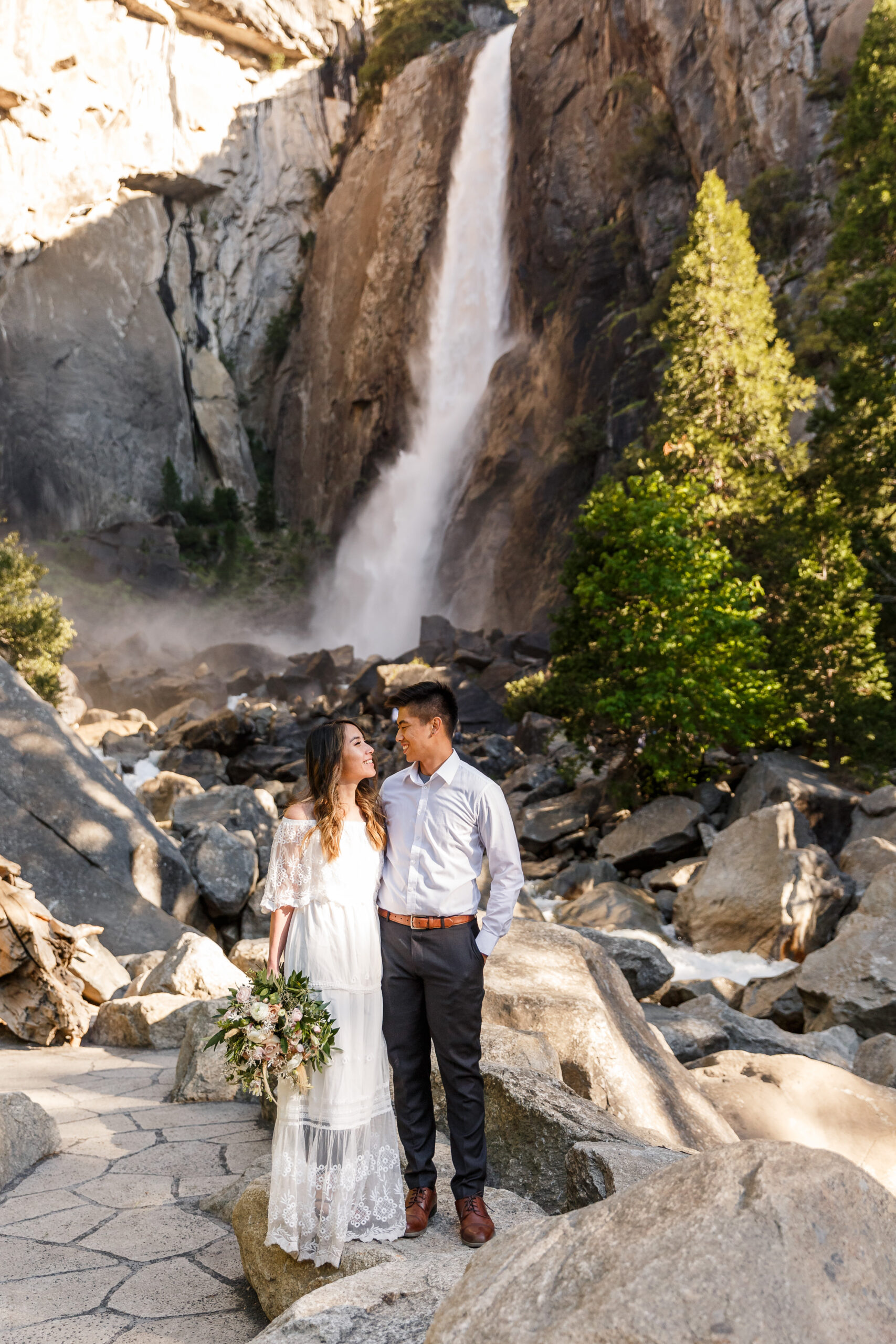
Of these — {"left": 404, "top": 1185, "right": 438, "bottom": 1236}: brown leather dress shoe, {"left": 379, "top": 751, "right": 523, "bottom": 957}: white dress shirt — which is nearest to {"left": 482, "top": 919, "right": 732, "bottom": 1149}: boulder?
{"left": 404, "top": 1185, "right": 438, "bottom": 1236}: brown leather dress shoe

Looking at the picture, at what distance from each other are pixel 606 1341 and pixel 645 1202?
12.2 inches

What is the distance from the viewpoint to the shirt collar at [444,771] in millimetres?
2982

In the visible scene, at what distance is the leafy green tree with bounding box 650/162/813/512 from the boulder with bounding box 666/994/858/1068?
11.0m

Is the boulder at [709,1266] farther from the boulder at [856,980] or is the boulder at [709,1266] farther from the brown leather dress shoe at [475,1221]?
the boulder at [856,980]

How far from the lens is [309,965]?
2834 mm

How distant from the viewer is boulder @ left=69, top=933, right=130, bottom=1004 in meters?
6.66

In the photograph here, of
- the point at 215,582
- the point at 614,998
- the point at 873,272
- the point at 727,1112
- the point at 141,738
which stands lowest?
the point at 727,1112

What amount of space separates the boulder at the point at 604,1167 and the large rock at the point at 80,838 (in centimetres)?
596

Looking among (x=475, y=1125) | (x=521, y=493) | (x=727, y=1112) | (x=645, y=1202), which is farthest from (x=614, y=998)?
(x=521, y=493)

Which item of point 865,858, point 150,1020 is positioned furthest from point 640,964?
point 150,1020

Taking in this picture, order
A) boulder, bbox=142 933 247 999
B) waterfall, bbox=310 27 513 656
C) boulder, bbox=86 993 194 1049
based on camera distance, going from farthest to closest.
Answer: waterfall, bbox=310 27 513 656
boulder, bbox=142 933 247 999
boulder, bbox=86 993 194 1049

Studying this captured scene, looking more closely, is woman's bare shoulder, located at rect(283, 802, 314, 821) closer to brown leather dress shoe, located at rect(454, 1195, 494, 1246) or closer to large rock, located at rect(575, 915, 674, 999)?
brown leather dress shoe, located at rect(454, 1195, 494, 1246)

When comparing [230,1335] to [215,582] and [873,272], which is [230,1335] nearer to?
[873,272]

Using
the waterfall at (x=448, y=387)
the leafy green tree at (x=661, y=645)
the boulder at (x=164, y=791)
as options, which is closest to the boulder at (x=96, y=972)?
the leafy green tree at (x=661, y=645)
